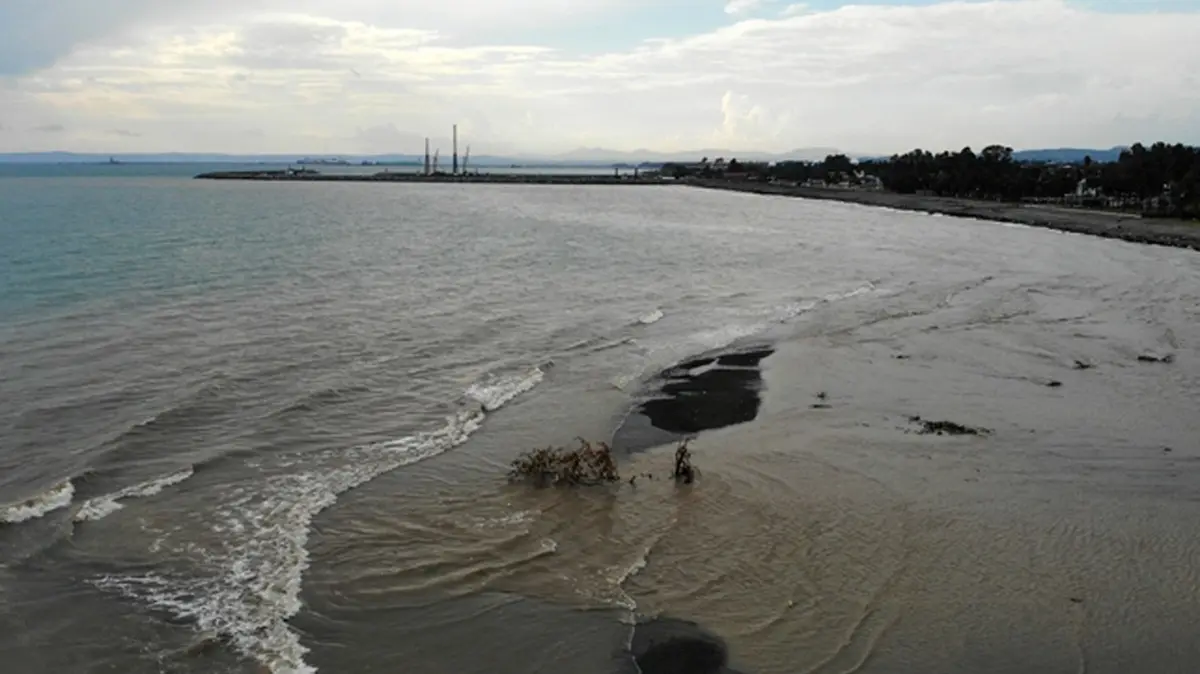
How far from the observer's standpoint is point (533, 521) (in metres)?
12.2

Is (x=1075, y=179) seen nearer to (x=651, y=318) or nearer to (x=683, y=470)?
(x=651, y=318)

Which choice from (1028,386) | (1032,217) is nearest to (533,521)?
(1028,386)

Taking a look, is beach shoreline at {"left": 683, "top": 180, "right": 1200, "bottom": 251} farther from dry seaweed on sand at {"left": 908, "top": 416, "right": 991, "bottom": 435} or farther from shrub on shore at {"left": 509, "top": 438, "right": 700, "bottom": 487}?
shrub on shore at {"left": 509, "top": 438, "right": 700, "bottom": 487}

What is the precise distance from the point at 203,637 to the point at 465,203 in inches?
4095

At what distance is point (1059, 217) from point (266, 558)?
78.4m

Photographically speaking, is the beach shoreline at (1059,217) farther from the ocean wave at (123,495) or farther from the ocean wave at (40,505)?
the ocean wave at (40,505)

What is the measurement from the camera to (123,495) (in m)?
12.8

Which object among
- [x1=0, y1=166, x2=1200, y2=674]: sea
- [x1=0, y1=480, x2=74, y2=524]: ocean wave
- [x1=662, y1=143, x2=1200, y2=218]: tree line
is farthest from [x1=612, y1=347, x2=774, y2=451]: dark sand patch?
[x1=662, y1=143, x2=1200, y2=218]: tree line

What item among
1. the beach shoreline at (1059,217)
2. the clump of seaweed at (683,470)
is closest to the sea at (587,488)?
the clump of seaweed at (683,470)

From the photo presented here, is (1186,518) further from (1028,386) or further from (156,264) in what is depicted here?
(156,264)

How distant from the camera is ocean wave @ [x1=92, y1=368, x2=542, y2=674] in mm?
9203

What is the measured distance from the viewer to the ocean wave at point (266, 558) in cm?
920

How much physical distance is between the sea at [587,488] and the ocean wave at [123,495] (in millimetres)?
52

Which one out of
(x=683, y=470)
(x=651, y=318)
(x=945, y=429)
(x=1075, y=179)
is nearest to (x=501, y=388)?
(x=683, y=470)
